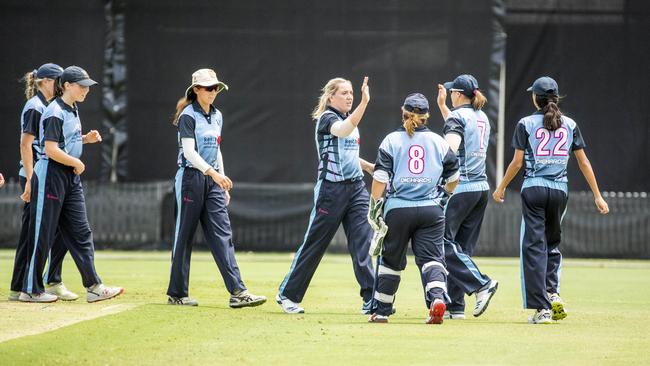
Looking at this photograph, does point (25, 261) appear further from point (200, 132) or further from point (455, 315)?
point (455, 315)

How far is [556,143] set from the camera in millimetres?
8680

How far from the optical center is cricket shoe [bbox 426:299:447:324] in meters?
8.20

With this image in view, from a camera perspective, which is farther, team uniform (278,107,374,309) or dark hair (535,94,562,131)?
team uniform (278,107,374,309)

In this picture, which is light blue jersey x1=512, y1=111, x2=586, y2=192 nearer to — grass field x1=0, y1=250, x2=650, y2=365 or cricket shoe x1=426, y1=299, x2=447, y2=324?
grass field x1=0, y1=250, x2=650, y2=365

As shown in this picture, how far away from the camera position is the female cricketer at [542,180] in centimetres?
863

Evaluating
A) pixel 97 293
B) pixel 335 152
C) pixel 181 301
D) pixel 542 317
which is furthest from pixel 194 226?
pixel 542 317

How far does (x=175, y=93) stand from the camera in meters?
17.6

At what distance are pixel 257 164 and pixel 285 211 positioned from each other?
3.15ft

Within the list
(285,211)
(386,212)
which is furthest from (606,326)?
(285,211)

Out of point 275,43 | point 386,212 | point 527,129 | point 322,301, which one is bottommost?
point 322,301

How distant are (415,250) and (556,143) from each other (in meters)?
1.40

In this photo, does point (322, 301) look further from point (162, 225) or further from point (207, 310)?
point (162, 225)

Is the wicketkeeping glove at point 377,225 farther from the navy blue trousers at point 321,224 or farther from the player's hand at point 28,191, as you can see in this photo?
the player's hand at point 28,191

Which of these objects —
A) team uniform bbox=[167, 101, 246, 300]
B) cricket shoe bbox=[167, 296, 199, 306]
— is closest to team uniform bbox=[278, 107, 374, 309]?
team uniform bbox=[167, 101, 246, 300]
